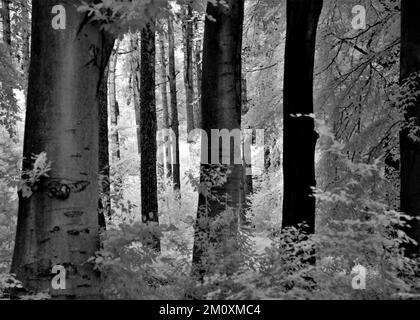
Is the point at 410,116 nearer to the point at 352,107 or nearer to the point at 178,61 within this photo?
the point at 352,107

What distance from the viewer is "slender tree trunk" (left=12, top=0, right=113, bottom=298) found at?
459 centimetres

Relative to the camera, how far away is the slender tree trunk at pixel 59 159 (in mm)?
4590

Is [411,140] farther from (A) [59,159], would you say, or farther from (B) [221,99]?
(A) [59,159]

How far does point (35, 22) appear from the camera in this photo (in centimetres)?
478

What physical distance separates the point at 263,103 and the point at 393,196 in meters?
4.13

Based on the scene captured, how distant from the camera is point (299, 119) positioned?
611 cm

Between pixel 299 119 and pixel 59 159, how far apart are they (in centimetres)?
290

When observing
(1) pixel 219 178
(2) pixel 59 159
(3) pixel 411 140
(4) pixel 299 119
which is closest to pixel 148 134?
(1) pixel 219 178

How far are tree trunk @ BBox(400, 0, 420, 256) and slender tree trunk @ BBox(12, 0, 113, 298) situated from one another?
13.4 ft

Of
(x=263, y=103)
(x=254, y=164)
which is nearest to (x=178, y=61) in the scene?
(x=254, y=164)

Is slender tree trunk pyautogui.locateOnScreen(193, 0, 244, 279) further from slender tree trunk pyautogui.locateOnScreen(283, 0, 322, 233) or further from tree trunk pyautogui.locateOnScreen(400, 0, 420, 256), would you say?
tree trunk pyautogui.locateOnScreen(400, 0, 420, 256)

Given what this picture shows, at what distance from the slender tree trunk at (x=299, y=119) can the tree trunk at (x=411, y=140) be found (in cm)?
136

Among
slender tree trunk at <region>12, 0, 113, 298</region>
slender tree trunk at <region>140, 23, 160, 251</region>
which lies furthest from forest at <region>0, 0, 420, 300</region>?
slender tree trunk at <region>140, 23, 160, 251</region>

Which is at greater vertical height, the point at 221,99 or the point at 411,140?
the point at 221,99
